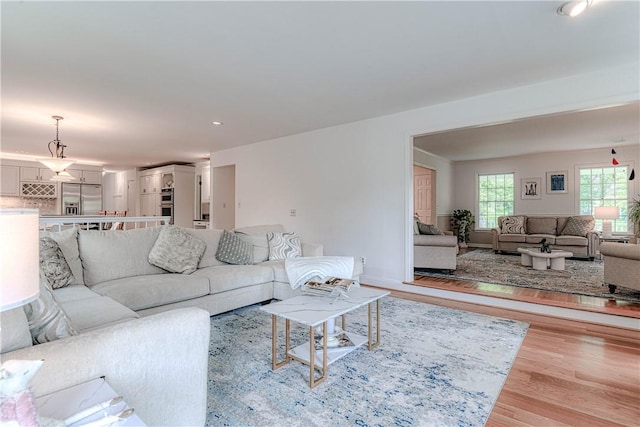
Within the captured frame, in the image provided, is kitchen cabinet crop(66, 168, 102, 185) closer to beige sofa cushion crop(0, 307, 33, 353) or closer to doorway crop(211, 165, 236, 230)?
doorway crop(211, 165, 236, 230)

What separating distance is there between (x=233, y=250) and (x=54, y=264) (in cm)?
167

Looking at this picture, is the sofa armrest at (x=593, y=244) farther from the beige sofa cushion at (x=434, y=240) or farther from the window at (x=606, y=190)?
the beige sofa cushion at (x=434, y=240)

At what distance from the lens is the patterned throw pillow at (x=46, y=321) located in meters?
1.26

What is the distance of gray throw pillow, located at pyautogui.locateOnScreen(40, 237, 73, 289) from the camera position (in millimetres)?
2402

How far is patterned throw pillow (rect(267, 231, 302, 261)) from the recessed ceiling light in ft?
11.1

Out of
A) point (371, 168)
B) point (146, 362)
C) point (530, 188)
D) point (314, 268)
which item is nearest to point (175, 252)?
point (314, 268)

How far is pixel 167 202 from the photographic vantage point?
8.51 metres

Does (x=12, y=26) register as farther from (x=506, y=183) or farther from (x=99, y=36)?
(x=506, y=183)

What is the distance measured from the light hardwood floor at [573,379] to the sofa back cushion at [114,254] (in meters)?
3.06

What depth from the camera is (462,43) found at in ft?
8.27

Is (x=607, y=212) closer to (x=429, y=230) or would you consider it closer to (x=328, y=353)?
(x=429, y=230)

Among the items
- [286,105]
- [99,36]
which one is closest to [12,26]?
[99,36]

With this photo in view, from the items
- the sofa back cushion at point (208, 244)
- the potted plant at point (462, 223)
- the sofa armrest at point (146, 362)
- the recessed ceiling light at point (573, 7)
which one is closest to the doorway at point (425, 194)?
the potted plant at point (462, 223)

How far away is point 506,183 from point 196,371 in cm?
900
